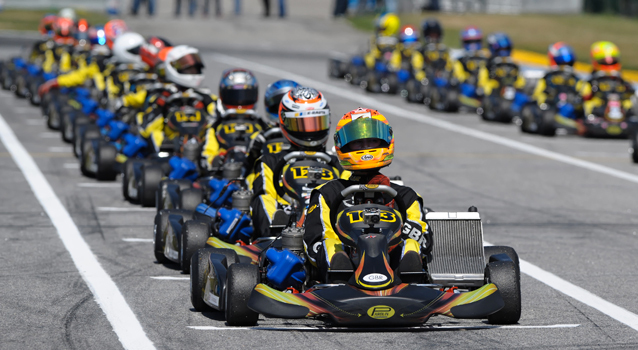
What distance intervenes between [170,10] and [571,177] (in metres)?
34.9

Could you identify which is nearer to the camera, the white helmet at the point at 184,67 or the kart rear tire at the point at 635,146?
the white helmet at the point at 184,67

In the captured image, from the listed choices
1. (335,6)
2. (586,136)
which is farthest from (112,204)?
(335,6)

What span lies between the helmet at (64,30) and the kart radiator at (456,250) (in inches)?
723

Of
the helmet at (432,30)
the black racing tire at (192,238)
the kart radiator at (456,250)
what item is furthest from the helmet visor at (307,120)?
the helmet at (432,30)

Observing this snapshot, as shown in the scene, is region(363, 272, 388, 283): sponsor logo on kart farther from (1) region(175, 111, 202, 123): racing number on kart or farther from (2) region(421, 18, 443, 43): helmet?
(2) region(421, 18, 443, 43): helmet

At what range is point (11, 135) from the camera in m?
17.6

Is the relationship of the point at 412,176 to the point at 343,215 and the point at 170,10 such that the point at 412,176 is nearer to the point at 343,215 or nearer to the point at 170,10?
the point at 343,215

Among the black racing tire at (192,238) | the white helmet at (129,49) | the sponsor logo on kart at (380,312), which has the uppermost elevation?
the sponsor logo on kart at (380,312)

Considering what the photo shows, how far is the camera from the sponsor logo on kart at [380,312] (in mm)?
6215

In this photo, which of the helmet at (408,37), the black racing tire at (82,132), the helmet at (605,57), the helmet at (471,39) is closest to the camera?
the black racing tire at (82,132)

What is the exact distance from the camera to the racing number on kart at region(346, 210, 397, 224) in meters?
6.65

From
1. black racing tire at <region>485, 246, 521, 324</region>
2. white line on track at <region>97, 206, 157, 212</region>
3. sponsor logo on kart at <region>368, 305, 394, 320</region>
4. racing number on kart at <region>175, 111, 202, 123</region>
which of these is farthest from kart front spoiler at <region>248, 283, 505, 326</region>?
racing number on kart at <region>175, 111, 202, 123</region>

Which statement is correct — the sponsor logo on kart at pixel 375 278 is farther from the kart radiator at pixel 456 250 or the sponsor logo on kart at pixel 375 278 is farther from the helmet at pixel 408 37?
the helmet at pixel 408 37

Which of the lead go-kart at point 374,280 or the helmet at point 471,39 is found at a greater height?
the lead go-kart at point 374,280
